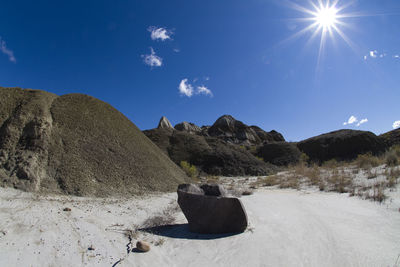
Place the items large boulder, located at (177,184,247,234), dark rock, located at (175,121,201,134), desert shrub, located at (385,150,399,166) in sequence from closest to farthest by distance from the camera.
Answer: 1. large boulder, located at (177,184,247,234)
2. desert shrub, located at (385,150,399,166)
3. dark rock, located at (175,121,201,134)

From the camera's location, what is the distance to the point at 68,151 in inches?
264

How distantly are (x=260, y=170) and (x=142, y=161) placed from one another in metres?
14.0

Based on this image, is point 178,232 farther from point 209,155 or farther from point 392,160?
point 209,155

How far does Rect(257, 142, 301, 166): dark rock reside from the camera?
2878 cm

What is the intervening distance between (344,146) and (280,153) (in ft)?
30.7

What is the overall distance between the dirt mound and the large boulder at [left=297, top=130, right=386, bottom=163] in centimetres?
3000

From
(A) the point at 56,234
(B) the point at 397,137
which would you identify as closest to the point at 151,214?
(A) the point at 56,234

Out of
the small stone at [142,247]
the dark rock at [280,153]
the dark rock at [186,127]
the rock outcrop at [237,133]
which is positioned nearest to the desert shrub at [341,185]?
the small stone at [142,247]

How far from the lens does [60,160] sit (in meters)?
6.22

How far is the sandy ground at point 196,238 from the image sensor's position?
90.5 inches

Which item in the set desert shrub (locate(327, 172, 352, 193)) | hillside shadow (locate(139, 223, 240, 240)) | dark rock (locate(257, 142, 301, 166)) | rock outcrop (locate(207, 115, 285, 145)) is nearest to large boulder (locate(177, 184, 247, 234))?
hillside shadow (locate(139, 223, 240, 240))

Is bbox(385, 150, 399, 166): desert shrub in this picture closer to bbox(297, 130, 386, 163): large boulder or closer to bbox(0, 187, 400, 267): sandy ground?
bbox(0, 187, 400, 267): sandy ground

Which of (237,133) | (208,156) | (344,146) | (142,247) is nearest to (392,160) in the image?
(142,247)

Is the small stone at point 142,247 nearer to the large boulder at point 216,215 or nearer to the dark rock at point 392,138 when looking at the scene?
the large boulder at point 216,215
